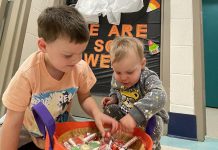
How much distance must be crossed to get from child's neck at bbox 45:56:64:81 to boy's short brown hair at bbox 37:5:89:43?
106 millimetres

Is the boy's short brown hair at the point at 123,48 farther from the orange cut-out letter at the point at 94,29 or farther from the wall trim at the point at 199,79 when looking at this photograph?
the orange cut-out letter at the point at 94,29

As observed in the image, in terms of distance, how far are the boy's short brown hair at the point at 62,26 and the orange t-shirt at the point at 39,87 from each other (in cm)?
11

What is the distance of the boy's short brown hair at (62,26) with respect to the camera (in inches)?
22.3

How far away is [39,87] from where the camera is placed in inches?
25.7

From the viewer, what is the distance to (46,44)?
605 mm

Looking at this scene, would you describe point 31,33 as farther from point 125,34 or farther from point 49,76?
point 49,76

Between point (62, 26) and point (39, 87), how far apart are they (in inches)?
8.1


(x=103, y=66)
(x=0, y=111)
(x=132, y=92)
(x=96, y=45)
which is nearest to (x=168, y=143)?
(x=132, y=92)

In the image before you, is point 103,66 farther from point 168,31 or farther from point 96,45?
point 168,31

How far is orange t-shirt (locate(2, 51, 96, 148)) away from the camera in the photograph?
61cm

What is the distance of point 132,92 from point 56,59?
12.9 inches

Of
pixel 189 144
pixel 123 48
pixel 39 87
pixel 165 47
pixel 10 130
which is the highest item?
pixel 165 47

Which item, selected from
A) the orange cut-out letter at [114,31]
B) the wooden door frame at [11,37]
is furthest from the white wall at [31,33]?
the orange cut-out letter at [114,31]

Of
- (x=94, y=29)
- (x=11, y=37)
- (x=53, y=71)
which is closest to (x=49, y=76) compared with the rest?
(x=53, y=71)
